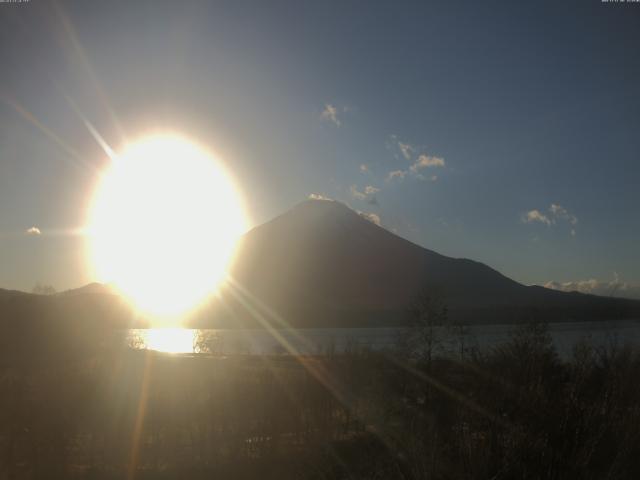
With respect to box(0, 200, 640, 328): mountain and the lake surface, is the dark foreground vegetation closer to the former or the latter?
the lake surface

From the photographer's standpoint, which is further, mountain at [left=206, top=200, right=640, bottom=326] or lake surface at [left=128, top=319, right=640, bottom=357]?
mountain at [left=206, top=200, right=640, bottom=326]

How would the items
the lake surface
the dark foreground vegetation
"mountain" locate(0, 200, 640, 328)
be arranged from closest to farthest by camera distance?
the dark foreground vegetation
the lake surface
"mountain" locate(0, 200, 640, 328)

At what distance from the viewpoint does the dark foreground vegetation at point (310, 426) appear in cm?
506

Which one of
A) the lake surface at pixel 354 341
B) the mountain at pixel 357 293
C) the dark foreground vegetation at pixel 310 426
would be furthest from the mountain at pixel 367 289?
the dark foreground vegetation at pixel 310 426

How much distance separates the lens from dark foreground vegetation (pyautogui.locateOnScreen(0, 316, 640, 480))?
5.06 metres

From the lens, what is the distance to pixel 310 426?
49.8ft

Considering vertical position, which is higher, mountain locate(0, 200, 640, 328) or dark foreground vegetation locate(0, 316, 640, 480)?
mountain locate(0, 200, 640, 328)

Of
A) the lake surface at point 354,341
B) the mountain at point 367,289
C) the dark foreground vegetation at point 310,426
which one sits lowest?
the dark foreground vegetation at point 310,426

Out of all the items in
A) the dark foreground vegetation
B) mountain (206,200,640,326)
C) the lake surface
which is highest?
mountain (206,200,640,326)

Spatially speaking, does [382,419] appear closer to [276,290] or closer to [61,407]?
[61,407]

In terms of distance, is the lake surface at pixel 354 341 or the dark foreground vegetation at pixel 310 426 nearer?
the dark foreground vegetation at pixel 310 426

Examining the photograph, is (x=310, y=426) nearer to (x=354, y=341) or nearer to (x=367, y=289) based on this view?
(x=354, y=341)

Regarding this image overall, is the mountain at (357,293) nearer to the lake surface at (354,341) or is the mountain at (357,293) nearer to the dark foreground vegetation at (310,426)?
the lake surface at (354,341)

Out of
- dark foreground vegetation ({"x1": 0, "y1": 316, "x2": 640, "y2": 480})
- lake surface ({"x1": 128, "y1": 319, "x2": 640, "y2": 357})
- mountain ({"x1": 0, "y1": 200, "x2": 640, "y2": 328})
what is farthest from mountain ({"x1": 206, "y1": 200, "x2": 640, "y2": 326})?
dark foreground vegetation ({"x1": 0, "y1": 316, "x2": 640, "y2": 480})
